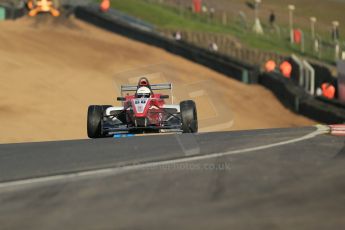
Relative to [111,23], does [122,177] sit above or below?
below

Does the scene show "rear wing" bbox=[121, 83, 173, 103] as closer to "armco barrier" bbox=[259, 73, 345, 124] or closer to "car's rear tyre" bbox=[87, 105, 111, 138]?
"car's rear tyre" bbox=[87, 105, 111, 138]

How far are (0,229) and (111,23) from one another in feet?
83.8

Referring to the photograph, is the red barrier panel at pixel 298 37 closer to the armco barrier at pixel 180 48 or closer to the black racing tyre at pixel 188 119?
the armco barrier at pixel 180 48

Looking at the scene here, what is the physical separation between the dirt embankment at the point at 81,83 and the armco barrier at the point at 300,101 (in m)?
0.32

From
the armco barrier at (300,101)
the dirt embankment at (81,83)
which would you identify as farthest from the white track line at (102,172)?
the armco barrier at (300,101)

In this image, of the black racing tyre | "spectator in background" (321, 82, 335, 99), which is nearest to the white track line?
the black racing tyre

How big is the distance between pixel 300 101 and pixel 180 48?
8.33 meters

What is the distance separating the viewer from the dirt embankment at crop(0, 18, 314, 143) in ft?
51.7

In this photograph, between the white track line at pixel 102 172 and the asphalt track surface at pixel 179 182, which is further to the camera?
the white track line at pixel 102 172

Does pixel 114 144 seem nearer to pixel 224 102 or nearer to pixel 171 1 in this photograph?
pixel 224 102

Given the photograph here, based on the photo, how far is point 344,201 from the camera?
623cm

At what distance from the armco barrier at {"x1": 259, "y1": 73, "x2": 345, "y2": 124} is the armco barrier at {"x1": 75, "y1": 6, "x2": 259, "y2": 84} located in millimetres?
706

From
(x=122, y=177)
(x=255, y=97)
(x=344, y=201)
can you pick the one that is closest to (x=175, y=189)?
(x=122, y=177)

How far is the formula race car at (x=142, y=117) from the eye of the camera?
1133 centimetres
